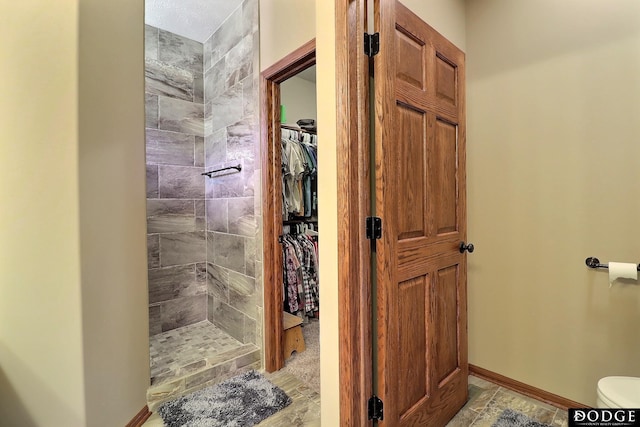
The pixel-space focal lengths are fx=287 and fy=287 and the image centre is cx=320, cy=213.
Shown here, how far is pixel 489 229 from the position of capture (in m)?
1.93

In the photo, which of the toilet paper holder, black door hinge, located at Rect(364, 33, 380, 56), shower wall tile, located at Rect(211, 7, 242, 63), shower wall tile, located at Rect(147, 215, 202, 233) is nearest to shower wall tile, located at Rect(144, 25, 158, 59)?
shower wall tile, located at Rect(211, 7, 242, 63)

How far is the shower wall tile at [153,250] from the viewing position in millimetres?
2723

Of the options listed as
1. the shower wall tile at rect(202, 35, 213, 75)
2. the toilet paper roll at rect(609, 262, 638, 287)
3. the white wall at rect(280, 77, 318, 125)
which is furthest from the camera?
the white wall at rect(280, 77, 318, 125)

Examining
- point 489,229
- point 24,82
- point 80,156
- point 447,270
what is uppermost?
point 24,82

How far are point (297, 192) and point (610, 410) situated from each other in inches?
96.4

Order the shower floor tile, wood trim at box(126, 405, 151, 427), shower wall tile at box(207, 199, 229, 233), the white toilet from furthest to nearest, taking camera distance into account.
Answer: shower wall tile at box(207, 199, 229, 233) → the shower floor tile → wood trim at box(126, 405, 151, 427) → the white toilet

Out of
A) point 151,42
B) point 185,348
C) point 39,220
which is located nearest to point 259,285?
point 185,348

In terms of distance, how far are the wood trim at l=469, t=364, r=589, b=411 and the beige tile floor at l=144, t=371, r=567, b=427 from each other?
3 centimetres

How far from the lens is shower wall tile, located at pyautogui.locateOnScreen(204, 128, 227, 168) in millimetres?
2666

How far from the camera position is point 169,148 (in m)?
2.82

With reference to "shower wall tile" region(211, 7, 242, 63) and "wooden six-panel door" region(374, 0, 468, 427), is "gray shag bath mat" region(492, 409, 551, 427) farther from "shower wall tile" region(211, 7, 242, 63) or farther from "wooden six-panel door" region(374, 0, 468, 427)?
"shower wall tile" region(211, 7, 242, 63)

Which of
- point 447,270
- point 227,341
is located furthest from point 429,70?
point 227,341

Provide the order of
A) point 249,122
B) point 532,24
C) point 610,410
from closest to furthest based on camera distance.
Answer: point 610,410 → point 532,24 → point 249,122

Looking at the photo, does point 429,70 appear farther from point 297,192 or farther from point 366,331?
point 297,192
